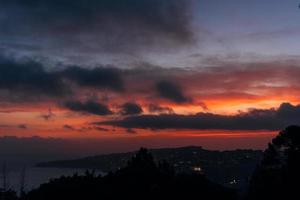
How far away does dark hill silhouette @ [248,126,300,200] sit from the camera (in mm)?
45219

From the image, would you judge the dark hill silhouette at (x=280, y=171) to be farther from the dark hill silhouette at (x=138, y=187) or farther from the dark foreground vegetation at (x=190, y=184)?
the dark hill silhouette at (x=138, y=187)

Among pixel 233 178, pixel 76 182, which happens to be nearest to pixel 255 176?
pixel 76 182

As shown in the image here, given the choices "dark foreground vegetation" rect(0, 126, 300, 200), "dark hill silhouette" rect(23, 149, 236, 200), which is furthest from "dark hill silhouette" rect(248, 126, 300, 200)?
"dark hill silhouette" rect(23, 149, 236, 200)

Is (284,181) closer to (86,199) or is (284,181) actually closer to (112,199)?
(112,199)

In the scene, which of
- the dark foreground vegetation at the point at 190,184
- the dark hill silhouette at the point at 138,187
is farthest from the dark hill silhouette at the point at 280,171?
the dark hill silhouette at the point at 138,187

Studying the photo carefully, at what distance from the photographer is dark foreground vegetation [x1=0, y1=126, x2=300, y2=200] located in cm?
4630

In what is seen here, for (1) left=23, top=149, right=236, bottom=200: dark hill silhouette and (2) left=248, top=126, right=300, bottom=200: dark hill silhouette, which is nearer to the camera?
(2) left=248, top=126, right=300, bottom=200: dark hill silhouette

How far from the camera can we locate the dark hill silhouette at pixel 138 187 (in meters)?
47.9

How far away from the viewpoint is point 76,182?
57281 millimetres

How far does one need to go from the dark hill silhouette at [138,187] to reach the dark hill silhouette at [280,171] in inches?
117

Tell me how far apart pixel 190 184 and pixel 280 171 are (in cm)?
810

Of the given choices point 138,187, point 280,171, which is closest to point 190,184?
point 138,187

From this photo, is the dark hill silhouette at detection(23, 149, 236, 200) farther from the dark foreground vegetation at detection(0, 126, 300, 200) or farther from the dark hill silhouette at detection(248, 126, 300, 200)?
the dark hill silhouette at detection(248, 126, 300, 200)

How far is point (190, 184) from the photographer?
1900 inches
